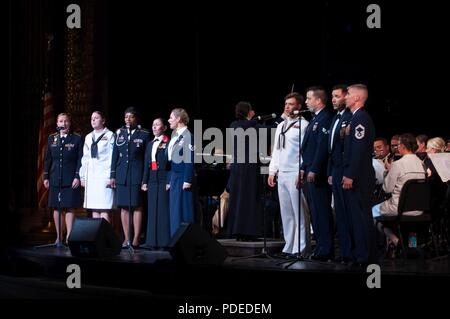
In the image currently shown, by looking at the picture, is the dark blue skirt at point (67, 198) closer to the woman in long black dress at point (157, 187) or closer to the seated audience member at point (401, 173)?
the woman in long black dress at point (157, 187)

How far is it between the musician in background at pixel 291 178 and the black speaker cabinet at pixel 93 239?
1.86 metres

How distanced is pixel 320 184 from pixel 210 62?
16.1 ft

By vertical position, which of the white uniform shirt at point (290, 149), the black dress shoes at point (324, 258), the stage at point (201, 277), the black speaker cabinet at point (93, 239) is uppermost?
the white uniform shirt at point (290, 149)

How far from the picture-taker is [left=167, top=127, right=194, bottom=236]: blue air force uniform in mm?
9141

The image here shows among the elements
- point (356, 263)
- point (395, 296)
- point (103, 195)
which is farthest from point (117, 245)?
point (395, 296)

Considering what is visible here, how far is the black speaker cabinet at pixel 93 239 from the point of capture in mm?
8430

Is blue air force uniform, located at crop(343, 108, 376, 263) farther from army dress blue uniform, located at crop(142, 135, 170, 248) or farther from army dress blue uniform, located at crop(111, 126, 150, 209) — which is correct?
army dress blue uniform, located at crop(111, 126, 150, 209)

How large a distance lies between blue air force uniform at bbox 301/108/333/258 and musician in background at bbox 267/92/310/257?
22 cm

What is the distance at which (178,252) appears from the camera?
24.5ft

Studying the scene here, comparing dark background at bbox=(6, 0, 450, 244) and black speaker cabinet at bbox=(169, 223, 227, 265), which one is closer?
black speaker cabinet at bbox=(169, 223, 227, 265)

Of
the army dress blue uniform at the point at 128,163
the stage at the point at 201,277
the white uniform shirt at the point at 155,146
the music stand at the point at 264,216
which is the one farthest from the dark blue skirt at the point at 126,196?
the music stand at the point at 264,216

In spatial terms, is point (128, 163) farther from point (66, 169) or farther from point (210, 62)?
point (210, 62)

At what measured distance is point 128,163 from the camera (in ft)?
31.2

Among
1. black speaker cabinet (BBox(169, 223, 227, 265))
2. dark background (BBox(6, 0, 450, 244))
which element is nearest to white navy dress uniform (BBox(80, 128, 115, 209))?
dark background (BBox(6, 0, 450, 244))
